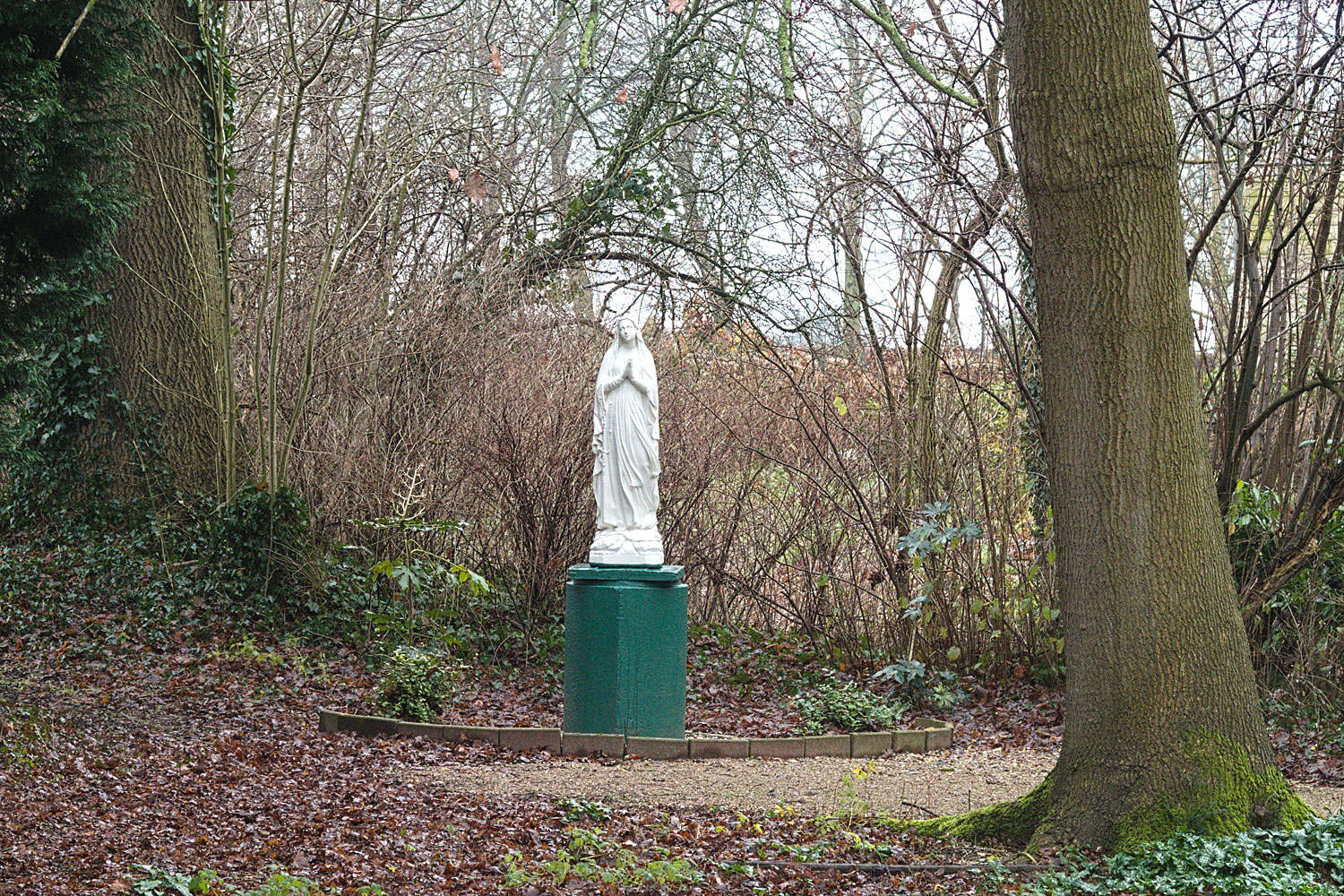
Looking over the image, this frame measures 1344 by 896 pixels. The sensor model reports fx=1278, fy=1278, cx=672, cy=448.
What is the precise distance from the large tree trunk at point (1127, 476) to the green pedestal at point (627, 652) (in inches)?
131

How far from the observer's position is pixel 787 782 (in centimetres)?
722

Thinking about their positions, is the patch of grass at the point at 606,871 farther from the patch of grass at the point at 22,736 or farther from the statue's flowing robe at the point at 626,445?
the statue's flowing robe at the point at 626,445

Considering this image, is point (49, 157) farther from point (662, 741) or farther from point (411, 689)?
point (662, 741)

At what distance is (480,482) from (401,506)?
2.50 ft

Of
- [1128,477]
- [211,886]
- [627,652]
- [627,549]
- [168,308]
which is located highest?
[168,308]

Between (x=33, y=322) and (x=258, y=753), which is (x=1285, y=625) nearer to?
(x=258, y=753)

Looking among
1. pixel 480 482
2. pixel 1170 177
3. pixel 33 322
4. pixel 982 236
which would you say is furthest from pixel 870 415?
pixel 33 322

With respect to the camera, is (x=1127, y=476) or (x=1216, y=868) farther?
(x=1127, y=476)

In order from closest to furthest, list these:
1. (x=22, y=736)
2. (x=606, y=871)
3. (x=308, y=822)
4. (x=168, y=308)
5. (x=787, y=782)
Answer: (x=606, y=871)
(x=308, y=822)
(x=22, y=736)
(x=787, y=782)
(x=168, y=308)

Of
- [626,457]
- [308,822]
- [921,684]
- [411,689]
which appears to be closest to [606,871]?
[308,822]

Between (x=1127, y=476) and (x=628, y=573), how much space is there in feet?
12.5

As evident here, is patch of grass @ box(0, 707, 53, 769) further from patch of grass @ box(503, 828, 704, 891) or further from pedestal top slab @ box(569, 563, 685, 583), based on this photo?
pedestal top slab @ box(569, 563, 685, 583)

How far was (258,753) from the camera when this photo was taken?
7.39 meters

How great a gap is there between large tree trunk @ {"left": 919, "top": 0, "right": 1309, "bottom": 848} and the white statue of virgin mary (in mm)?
3622
